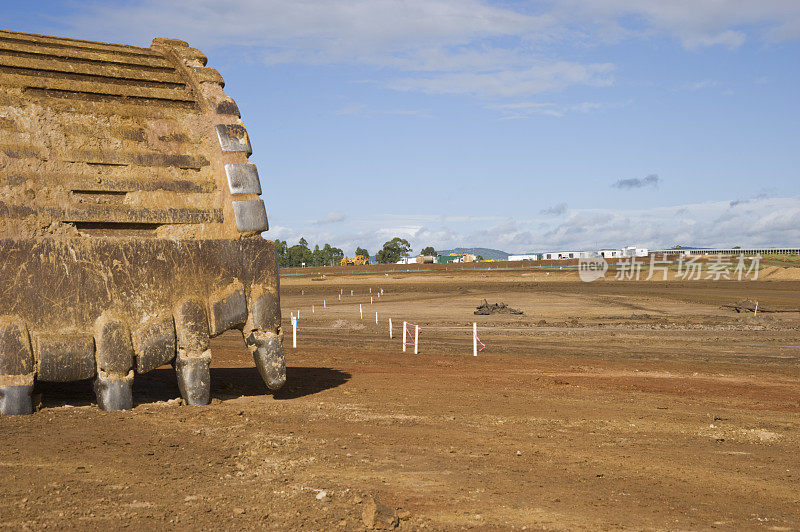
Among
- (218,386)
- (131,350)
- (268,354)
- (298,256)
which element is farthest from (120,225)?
(298,256)

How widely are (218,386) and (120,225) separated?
16.3 ft

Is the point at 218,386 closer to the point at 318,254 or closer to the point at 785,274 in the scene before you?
the point at 785,274

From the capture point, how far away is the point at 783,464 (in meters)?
9.97

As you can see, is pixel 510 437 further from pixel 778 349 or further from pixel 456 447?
pixel 778 349

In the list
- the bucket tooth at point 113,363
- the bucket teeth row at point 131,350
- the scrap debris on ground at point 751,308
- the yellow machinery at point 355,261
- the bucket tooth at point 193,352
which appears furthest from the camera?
the yellow machinery at point 355,261

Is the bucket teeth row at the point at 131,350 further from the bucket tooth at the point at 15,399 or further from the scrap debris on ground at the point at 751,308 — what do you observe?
the scrap debris on ground at the point at 751,308

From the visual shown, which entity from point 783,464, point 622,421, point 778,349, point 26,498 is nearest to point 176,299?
point 26,498

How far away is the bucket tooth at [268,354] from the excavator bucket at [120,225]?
21 mm

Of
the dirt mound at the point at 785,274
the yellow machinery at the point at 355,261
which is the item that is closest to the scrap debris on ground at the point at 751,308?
the dirt mound at the point at 785,274

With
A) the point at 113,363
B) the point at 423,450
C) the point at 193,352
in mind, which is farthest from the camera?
the point at 193,352

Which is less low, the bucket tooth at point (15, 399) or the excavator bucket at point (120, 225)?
the excavator bucket at point (120, 225)

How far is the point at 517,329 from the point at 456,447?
28010 millimetres

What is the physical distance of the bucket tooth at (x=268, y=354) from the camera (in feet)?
41.3

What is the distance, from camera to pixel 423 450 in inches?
396
